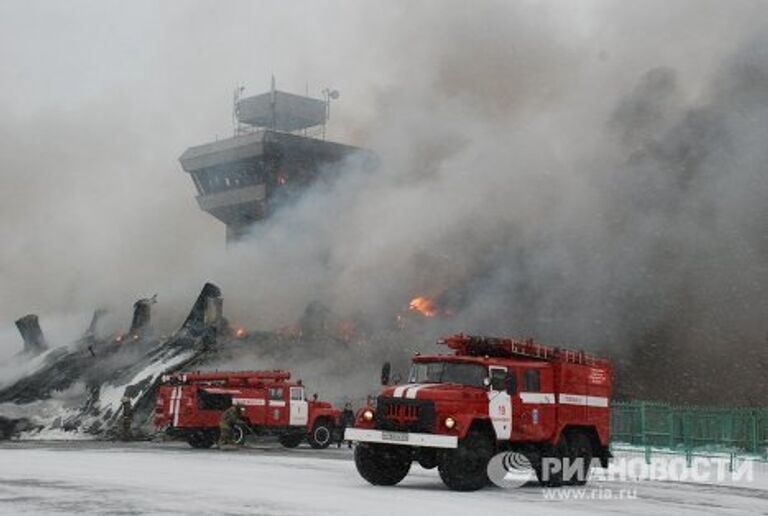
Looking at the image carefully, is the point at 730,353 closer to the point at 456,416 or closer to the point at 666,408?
the point at 666,408

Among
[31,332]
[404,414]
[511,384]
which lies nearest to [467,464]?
[404,414]

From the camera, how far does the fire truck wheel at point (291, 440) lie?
32.9 m

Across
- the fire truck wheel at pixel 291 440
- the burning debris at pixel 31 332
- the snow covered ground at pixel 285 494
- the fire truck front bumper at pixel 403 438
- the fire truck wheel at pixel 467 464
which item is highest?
the burning debris at pixel 31 332

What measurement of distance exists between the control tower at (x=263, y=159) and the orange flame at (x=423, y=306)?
4222cm

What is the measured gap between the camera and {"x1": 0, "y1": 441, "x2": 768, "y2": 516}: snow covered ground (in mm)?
12664

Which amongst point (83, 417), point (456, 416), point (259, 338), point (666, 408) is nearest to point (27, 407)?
point (83, 417)

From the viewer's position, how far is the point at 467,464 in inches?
632

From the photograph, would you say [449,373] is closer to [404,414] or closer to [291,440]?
[404,414]

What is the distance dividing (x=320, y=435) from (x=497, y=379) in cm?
1741

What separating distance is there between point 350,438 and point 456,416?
1.96 m

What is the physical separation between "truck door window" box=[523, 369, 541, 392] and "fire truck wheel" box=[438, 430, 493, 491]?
5.19 ft

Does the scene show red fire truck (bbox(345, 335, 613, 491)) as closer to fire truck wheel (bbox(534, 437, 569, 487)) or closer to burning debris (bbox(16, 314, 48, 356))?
fire truck wheel (bbox(534, 437, 569, 487))

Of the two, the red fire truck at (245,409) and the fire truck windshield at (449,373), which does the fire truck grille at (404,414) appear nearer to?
the fire truck windshield at (449,373)

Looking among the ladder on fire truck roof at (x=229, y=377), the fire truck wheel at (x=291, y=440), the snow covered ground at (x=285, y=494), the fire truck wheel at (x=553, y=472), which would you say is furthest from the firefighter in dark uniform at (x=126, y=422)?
the fire truck wheel at (x=553, y=472)
